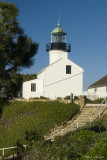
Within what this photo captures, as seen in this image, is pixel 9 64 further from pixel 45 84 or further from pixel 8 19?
pixel 45 84

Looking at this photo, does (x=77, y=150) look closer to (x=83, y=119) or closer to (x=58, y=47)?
(x=83, y=119)

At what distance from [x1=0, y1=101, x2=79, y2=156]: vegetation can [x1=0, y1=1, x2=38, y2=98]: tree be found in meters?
7.28

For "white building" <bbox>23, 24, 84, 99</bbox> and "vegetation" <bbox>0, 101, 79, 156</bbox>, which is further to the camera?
"white building" <bbox>23, 24, 84, 99</bbox>

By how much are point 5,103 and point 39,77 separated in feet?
64.3

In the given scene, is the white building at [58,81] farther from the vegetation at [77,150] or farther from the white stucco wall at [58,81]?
the vegetation at [77,150]

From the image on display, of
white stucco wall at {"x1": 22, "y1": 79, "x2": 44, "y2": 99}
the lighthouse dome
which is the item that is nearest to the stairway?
white stucco wall at {"x1": 22, "y1": 79, "x2": 44, "y2": 99}

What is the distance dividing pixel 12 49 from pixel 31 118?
9809mm

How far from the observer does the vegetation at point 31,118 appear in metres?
16.9

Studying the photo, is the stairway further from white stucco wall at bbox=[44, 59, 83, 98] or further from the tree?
white stucco wall at bbox=[44, 59, 83, 98]

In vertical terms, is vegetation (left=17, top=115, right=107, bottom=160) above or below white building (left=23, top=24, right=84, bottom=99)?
below

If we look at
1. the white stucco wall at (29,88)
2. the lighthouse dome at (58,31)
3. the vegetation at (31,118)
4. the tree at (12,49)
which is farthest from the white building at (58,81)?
the tree at (12,49)

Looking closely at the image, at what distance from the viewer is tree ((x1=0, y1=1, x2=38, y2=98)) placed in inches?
358

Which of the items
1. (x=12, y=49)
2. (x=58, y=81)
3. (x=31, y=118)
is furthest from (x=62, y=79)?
(x=12, y=49)

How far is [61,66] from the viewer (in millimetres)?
28453
